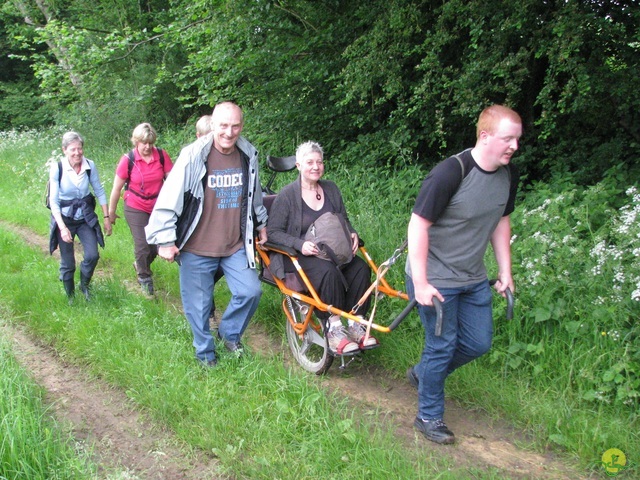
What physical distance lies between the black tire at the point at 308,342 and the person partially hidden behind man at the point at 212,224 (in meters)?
0.44

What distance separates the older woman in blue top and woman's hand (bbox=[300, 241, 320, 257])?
7.93 feet

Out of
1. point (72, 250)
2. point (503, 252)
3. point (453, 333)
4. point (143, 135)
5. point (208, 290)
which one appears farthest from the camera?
point (143, 135)

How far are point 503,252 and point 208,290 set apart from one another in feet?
7.08

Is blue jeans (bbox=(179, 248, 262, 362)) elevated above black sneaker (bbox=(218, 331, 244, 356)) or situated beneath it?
elevated above

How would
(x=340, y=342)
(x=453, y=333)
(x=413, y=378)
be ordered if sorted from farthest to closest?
(x=340, y=342), (x=413, y=378), (x=453, y=333)

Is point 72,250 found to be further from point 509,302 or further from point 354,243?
point 509,302

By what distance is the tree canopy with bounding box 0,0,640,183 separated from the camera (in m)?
6.28

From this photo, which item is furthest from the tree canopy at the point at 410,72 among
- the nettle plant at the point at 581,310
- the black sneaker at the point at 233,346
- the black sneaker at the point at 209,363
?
the black sneaker at the point at 209,363

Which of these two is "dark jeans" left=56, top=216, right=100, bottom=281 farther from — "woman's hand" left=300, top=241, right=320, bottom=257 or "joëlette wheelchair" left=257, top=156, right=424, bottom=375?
"woman's hand" left=300, top=241, right=320, bottom=257

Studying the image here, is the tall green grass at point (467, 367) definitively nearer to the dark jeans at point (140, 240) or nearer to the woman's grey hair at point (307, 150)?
the dark jeans at point (140, 240)

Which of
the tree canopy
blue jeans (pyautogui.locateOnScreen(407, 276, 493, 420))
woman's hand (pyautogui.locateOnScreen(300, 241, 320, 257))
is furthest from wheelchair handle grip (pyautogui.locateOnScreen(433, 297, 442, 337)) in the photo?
the tree canopy

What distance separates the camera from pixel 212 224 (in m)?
4.53

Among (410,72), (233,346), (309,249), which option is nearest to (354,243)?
(309,249)

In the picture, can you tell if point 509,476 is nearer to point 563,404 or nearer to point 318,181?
point 563,404
